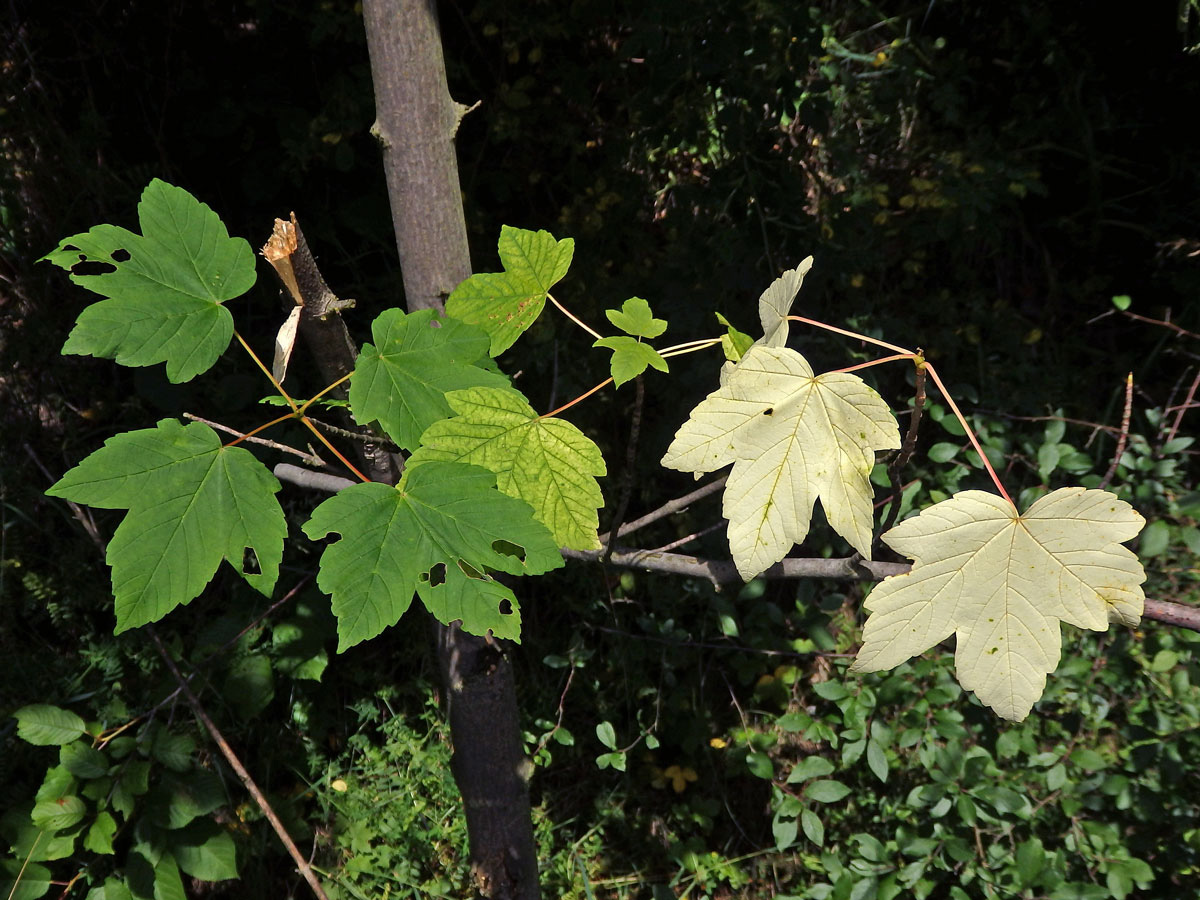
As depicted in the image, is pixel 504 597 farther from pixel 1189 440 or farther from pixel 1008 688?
pixel 1189 440

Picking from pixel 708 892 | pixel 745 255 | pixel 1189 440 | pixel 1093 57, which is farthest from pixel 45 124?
pixel 1093 57

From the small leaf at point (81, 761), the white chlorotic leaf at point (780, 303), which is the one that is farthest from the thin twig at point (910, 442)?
the small leaf at point (81, 761)

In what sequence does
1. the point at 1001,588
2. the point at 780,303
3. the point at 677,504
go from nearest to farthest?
1. the point at 1001,588
2. the point at 780,303
3. the point at 677,504

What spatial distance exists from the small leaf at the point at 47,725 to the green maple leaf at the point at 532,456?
180cm

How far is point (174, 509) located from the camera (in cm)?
99

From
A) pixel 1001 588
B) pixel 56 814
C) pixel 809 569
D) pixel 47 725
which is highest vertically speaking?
pixel 1001 588

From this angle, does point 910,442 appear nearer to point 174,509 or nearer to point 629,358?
point 629,358

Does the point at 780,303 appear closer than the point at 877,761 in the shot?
Yes

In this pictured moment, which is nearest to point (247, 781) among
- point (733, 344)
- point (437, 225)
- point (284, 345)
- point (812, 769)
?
point (284, 345)

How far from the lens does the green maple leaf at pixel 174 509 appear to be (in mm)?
959

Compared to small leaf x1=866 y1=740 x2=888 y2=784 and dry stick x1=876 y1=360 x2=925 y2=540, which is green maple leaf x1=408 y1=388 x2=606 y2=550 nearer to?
dry stick x1=876 y1=360 x2=925 y2=540

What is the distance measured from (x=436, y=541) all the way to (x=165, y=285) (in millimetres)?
492

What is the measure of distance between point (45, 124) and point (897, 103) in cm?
287

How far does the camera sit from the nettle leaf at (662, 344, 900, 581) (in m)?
0.95
